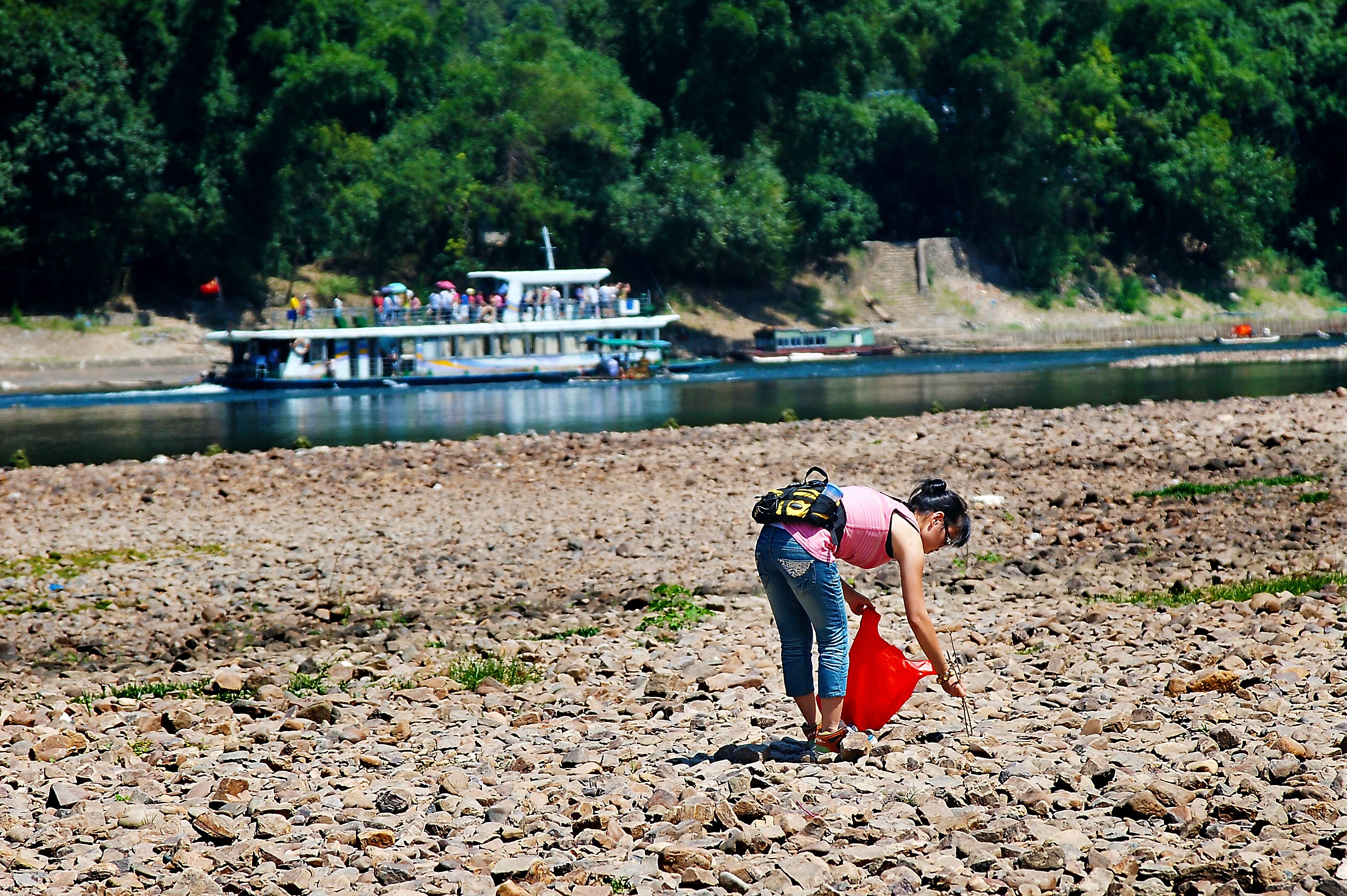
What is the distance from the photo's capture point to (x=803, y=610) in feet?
23.1

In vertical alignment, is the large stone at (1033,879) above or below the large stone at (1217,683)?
below

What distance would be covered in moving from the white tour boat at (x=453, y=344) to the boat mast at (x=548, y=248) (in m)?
1.00

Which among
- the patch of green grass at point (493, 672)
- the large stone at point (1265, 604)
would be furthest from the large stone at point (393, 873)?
the large stone at point (1265, 604)

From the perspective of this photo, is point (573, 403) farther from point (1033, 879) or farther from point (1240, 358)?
point (1033, 879)

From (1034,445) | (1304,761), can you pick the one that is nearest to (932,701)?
(1304,761)

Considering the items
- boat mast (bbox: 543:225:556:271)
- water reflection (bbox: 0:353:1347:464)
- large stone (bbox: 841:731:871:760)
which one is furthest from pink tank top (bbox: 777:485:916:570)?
boat mast (bbox: 543:225:556:271)

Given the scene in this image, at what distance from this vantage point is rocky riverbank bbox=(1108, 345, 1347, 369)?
169ft

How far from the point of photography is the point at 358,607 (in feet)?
40.6

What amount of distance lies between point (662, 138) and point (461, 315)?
20.5 m

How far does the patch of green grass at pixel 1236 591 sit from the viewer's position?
421 inches

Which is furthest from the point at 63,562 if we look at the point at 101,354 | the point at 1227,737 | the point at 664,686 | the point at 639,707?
the point at 101,354

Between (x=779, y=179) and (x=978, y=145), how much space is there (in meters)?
13.1

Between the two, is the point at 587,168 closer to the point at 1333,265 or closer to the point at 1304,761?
the point at 1333,265

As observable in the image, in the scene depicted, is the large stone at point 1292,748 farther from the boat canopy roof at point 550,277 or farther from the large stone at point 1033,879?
the boat canopy roof at point 550,277
